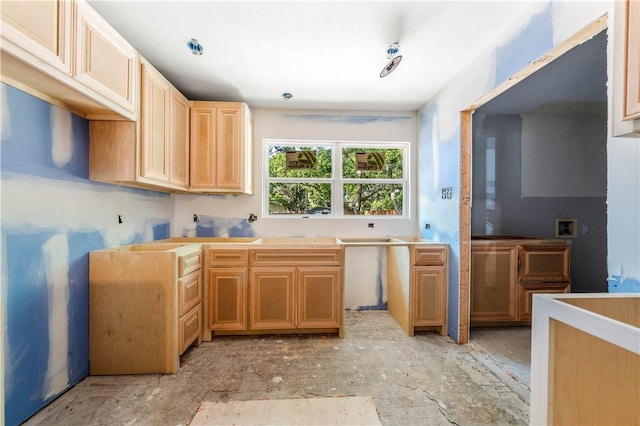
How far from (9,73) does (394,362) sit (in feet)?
9.71

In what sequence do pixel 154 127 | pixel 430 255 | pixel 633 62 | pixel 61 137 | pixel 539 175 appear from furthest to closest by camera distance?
pixel 539 175 → pixel 430 255 → pixel 154 127 → pixel 61 137 → pixel 633 62

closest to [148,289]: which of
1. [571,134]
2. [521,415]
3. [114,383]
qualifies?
[114,383]

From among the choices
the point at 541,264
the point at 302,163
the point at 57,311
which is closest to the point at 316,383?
the point at 57,311

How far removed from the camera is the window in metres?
3.27

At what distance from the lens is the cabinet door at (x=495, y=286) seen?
2717 millimetres

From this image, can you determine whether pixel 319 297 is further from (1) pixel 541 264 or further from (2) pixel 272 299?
(1) pixel 541 264

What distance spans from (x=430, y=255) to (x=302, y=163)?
5.89 feet

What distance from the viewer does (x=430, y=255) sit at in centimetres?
262

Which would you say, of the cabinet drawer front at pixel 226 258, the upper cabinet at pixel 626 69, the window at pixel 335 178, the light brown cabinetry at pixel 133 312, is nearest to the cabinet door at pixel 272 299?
the cabinet drawer front at pixel 226 258

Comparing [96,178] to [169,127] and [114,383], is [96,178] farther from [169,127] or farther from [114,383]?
[114,383]

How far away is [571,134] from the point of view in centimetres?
307

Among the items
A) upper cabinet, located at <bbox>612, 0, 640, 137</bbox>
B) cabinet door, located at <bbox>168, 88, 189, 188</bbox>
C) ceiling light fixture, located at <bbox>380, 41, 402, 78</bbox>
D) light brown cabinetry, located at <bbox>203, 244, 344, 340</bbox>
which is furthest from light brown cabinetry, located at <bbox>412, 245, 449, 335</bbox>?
cabinet door, located at <bbox>168, 88, 189, 188</bbox>

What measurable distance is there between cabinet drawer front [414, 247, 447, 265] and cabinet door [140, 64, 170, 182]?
2.44 meters

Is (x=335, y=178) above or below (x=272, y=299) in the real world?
above
